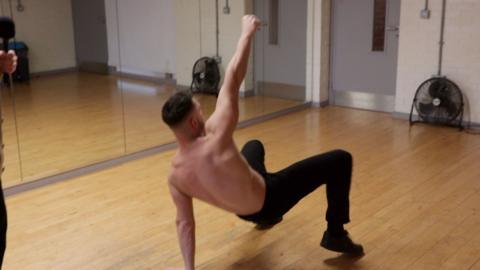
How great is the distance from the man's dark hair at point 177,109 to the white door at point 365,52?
418 centimetres

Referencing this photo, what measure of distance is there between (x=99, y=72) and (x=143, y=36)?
1.64ft

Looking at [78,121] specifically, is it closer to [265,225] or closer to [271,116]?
[271,116]

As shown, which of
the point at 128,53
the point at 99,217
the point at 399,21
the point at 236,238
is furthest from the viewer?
the point at 399,21

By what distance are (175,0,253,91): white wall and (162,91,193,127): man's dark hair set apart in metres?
3.03

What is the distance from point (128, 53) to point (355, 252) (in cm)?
278

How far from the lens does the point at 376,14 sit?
19.5ft

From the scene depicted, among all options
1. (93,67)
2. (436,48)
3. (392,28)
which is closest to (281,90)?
(392,28)

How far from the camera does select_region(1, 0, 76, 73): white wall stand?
4066 mm

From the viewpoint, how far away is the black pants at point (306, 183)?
254 centimetres

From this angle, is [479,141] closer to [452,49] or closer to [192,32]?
[452,49]

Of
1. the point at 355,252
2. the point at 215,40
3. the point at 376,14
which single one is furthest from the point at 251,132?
the point at 355,252

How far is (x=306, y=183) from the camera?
263 cm

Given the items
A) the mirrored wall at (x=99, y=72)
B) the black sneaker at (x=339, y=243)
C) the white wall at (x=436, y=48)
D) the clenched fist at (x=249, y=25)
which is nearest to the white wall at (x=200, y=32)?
the mirrored wall at (x=99, y=72)

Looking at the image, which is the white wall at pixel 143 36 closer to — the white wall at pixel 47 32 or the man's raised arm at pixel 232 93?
the white wall at pixel 47 32
